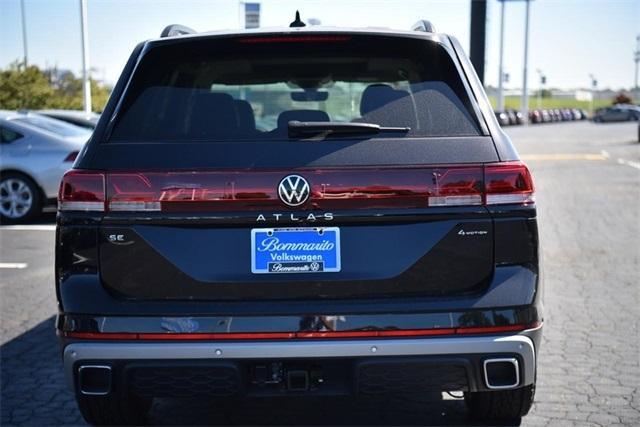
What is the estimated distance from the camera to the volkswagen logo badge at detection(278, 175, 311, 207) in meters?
3.22

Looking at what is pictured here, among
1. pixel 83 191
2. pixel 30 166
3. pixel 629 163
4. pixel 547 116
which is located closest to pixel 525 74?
pixel 547 116

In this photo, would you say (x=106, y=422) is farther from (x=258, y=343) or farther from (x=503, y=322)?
(x=503, y=322)

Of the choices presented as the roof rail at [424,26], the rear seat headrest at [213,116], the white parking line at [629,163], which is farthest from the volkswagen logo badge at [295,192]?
the white parking line at [629,163]

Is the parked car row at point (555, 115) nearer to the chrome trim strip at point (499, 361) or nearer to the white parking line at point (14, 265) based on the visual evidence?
the white parking line at point (14, 265)

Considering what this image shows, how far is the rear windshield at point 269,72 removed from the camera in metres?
3.43

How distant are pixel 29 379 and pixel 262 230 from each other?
94.2 inches

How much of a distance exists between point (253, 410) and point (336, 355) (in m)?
1.35

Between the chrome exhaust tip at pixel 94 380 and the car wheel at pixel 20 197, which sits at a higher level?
the chrome exhaust tip at pixel 94 380

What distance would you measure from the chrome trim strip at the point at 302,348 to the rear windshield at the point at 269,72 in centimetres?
80

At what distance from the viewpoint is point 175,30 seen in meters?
4.18

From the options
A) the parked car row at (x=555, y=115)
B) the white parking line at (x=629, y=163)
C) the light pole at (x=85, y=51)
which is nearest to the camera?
the white parking line at (x=629, y=163)

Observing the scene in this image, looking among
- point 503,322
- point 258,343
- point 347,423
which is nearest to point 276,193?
point 258,343

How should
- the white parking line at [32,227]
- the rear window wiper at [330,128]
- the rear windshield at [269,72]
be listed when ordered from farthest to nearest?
the white parking line at [32,227] → the rear windshield at [269,72] → the rear window wiper at [330,128]

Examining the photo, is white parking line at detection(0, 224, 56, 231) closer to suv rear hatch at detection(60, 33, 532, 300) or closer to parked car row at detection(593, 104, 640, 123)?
suv rear hatch at detection(60, 33, 532, 300)
